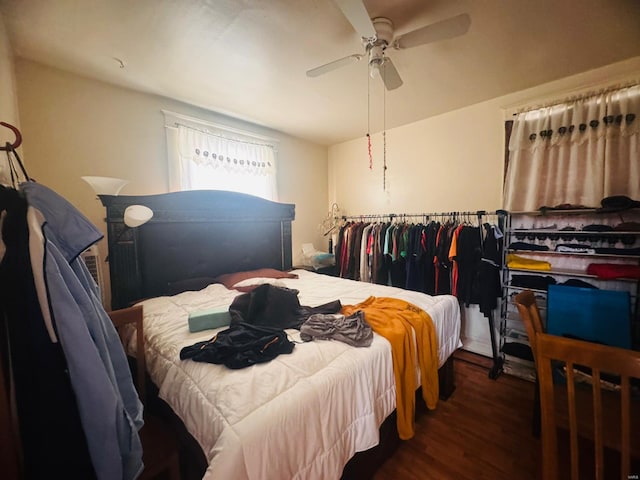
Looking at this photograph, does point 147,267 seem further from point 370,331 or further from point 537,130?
point 537,130

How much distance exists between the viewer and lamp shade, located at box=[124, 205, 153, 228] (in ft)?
6.86

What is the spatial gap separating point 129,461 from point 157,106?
2871 millimetres

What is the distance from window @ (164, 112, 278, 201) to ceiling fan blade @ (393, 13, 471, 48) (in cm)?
212

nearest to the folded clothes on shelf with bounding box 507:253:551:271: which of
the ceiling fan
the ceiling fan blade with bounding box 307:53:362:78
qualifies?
the ceiling fan

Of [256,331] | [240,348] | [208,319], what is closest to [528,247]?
[256,331]

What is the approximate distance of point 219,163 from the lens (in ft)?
9.57

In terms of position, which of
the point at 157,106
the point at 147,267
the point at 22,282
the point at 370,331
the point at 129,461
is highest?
the point at 157,106

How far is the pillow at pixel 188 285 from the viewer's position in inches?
92.8

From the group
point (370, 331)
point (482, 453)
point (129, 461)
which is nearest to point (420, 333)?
point (370, 331)

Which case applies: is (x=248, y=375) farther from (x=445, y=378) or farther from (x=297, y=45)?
(x=297, y=45)

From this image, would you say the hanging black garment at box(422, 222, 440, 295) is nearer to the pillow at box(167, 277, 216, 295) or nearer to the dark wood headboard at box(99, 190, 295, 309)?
the dark wood headboard at box(99, 190, 295, 309)

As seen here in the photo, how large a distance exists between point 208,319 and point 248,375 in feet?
2.04

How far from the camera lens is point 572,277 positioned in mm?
2170

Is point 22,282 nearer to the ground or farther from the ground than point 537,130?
nearer to the ground
